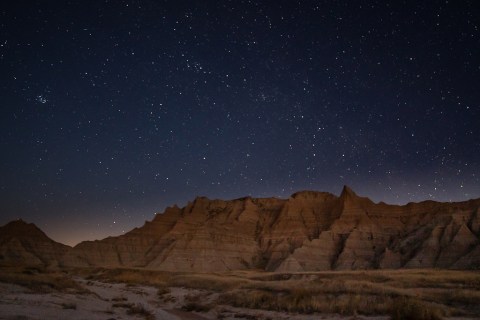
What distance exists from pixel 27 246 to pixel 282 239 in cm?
8025

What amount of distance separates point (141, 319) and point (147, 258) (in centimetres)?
10194

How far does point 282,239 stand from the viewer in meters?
113

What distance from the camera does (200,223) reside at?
12975 centimetres

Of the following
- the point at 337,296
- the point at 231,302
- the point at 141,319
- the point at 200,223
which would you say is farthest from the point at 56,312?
the point at 200,223

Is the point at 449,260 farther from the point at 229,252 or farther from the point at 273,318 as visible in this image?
the point at 273,318

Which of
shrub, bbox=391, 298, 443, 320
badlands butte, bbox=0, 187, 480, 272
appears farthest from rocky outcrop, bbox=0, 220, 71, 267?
shrub, bbox=391, 298, 443, 320

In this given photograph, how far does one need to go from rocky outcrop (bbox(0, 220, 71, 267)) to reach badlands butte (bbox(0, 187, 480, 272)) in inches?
11.6

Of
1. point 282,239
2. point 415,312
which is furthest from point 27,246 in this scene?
point 415,312

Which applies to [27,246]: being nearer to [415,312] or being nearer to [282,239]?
[282,239]

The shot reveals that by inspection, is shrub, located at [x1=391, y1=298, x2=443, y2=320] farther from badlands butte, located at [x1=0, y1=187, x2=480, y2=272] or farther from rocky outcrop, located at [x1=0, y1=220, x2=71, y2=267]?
rocky outcrop, located at [x1=0, y1=220, x2=71, y2=267]

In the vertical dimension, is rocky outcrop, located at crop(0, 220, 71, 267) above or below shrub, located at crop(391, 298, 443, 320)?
above

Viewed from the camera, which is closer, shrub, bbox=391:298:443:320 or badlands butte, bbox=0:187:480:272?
shrub, bbox=391:298:443:320

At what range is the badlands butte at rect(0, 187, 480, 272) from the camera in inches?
3425

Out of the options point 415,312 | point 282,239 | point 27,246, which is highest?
point 27,246
